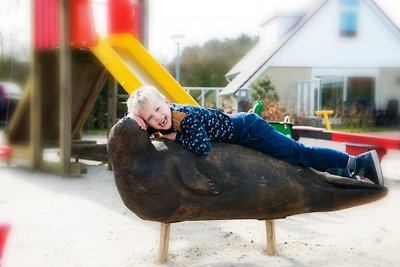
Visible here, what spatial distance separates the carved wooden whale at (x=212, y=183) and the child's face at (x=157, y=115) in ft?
0.25

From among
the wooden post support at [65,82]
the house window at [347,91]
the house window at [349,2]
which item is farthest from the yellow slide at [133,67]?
the house window at [349,2]

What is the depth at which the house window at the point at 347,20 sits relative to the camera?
68.2 feet

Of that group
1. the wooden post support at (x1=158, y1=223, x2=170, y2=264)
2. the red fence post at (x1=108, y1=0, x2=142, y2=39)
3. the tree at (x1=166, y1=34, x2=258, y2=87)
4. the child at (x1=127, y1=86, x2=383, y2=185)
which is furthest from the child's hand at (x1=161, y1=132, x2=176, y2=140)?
the tree at (x1=166, y1=34, x2=258, y2=87)

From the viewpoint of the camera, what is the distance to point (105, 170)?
7840 mm

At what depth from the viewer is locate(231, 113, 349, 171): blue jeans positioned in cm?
262

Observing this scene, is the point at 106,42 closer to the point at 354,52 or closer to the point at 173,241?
the point at 173,241

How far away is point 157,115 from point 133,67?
13.5 ft

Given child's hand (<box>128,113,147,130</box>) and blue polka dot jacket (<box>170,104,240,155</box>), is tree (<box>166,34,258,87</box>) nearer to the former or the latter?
blue polka dot jacket (<box>170,104,240,155</box>)

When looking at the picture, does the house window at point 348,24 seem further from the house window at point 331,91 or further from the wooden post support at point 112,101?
the wooden post support at point 112,101

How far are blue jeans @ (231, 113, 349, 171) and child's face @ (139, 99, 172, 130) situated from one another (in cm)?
40

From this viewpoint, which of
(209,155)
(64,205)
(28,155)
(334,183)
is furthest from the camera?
(28,155)

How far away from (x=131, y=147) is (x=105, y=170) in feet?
19.1

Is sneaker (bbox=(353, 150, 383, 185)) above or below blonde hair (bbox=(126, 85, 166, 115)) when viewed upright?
below

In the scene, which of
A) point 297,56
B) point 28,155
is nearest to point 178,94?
point 28,155
